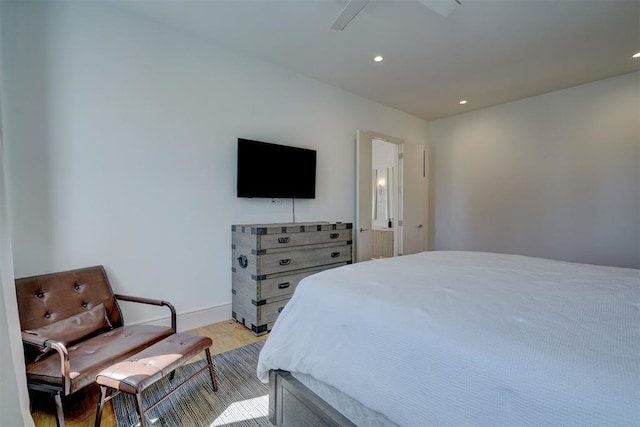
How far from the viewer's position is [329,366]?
114 centimetres

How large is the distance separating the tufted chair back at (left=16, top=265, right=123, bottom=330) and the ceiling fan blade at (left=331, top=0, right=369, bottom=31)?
8.71 ft

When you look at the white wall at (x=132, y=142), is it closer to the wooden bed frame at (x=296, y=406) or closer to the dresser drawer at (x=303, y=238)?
the dresser drawer at (x=303, y=238)

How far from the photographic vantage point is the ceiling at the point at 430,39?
90.3 inches

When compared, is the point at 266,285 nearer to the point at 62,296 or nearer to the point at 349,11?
the point at 62,296

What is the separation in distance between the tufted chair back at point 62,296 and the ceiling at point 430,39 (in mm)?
2194

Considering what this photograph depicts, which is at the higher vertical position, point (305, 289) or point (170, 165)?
point (170, 165)

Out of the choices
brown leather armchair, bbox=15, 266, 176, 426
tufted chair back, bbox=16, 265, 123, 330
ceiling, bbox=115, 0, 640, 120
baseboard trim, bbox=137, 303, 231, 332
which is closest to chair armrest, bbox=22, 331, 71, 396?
brown leather armchair, bbox=15, 266, 176, 426

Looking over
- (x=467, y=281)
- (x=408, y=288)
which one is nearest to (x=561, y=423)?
(x=408, y=288)

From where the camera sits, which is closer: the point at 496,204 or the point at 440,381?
the point at 440,381

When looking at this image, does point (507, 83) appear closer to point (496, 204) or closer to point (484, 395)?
point (496, 204)

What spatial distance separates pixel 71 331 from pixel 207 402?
3.19 ft

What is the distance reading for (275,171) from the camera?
10.4 ft

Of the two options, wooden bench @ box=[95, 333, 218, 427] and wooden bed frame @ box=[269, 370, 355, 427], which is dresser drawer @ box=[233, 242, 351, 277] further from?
wooden bed frame @ box=[269, 370, 355, 427]

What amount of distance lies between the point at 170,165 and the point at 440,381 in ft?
8.71
